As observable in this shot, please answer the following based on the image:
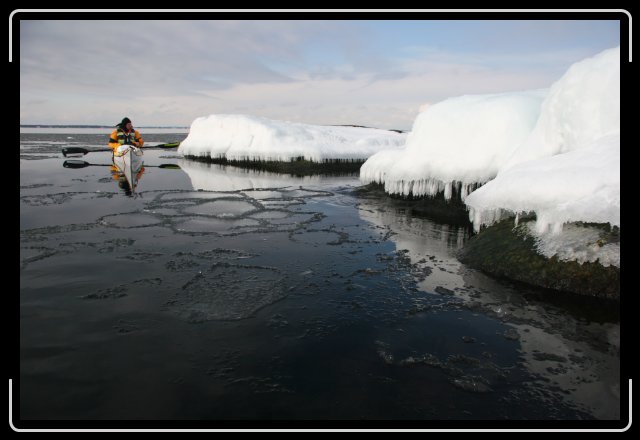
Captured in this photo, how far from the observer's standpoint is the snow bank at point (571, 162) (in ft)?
20.3

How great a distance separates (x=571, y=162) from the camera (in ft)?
23.4

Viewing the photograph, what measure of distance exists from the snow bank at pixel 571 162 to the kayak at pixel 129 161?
15.1 m

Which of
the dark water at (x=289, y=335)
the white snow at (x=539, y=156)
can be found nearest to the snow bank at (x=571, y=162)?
the white snow at (x=539, y=156)

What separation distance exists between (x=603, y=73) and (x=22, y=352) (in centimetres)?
1099

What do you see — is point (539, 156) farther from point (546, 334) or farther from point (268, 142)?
point (268, 142)

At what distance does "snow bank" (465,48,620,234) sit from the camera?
6.20 metres

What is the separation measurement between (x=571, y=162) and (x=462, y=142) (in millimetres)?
5720

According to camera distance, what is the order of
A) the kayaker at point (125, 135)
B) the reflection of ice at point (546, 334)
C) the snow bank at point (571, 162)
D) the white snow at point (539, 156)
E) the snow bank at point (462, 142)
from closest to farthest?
the reflection of ice at point (546, 334), the snow bank at point (571, 162), the white snow at point (539, 156), the snow bank at point (462, 142), the kayaker at point (125, 135)

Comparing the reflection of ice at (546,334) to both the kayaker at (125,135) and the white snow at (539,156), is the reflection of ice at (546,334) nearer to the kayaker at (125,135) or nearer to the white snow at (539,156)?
the white snow at (539,156)

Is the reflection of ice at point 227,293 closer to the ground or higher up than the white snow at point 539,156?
closer to the ground

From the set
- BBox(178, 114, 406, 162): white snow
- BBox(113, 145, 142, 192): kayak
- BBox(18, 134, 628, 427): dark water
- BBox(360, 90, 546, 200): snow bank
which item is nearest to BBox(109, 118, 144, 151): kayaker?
BBox(113, 145, 142, 192): kayak

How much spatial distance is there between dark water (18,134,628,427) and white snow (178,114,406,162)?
62.3 ft

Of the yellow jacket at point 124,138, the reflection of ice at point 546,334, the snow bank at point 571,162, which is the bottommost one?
the reflection of ice at point 546,334

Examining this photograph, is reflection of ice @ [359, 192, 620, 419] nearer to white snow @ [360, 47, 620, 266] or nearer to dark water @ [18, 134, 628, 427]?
dark water @ [18, 134, 628, 427]
